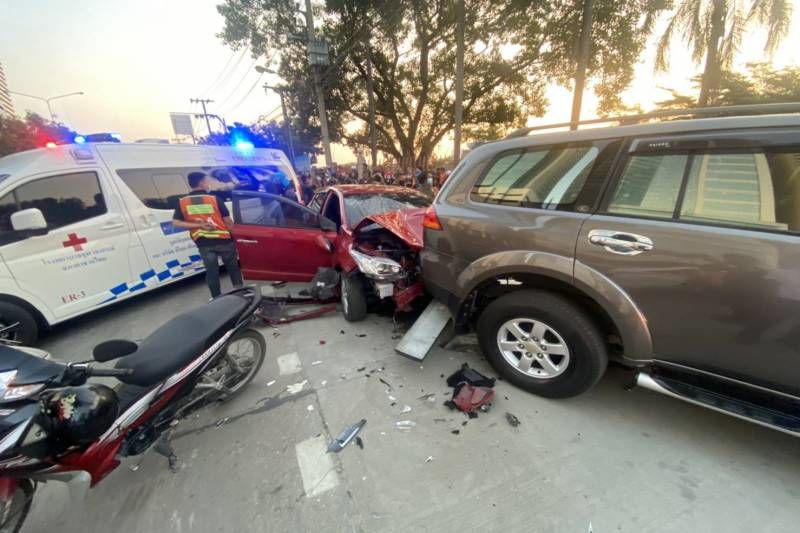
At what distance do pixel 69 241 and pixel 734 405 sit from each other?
5.80m

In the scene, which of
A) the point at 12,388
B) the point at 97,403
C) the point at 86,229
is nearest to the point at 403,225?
the point at 97,403

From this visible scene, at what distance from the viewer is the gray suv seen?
5.00ft

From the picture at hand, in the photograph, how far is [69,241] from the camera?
3.55m

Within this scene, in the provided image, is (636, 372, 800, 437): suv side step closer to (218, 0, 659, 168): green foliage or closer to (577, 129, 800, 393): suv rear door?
(577, 129, 800, 393): suv rear door

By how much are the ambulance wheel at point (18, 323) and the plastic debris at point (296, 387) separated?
290 cm

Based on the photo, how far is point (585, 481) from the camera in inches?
69.3

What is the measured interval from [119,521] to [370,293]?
2.49 metres

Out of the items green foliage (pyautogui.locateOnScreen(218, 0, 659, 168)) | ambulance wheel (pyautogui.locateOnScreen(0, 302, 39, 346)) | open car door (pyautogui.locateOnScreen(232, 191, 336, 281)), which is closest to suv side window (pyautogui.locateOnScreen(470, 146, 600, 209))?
open car door (pyautogui.locateOnScreen(232, 191, 336, 281))

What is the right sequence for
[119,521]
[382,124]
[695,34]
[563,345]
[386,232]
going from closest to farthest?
[119,521], [563,345], [386,232], [695,34], [382,124]

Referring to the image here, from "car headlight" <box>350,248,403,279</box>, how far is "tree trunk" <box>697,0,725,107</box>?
9796mm

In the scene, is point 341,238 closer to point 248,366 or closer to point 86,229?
point 248,366

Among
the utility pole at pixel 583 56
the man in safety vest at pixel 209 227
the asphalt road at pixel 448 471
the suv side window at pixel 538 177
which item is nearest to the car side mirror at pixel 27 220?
the man in safety vest at pixel 209 227

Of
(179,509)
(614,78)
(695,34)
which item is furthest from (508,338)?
(614,78)

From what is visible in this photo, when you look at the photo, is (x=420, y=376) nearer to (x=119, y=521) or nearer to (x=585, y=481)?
(x=585, y=481)
